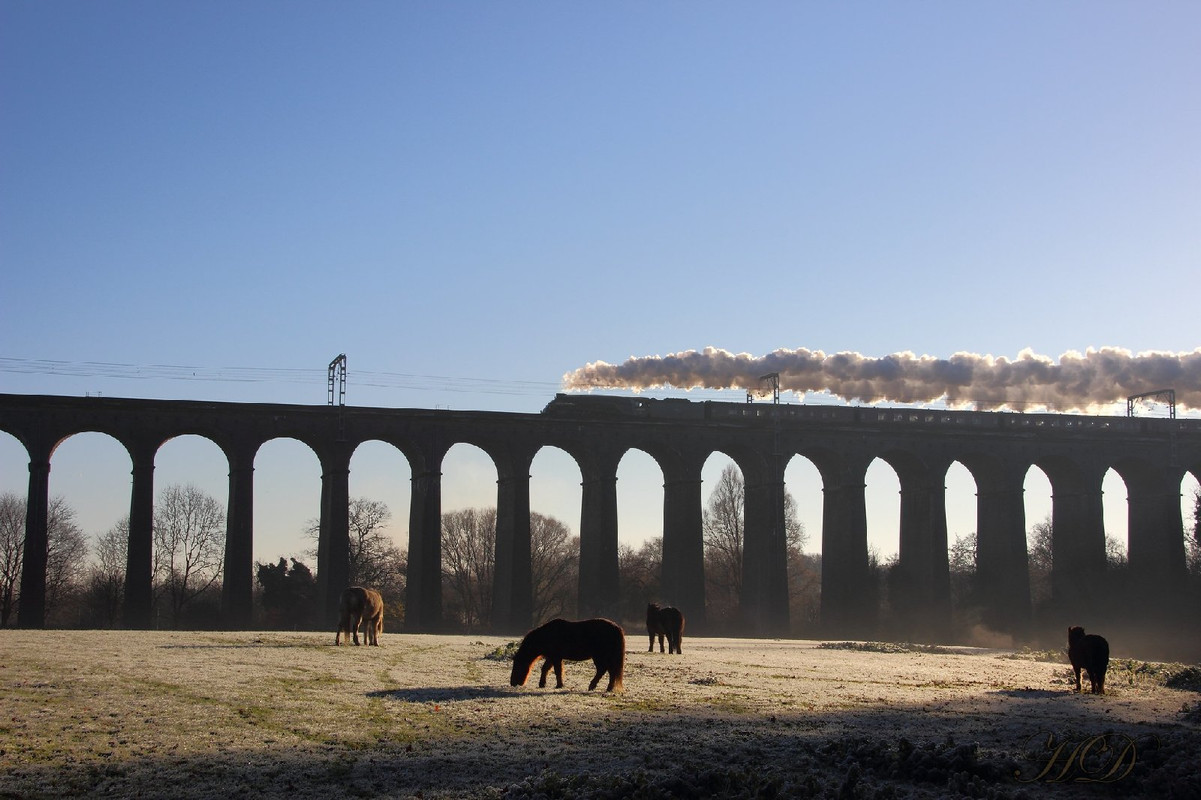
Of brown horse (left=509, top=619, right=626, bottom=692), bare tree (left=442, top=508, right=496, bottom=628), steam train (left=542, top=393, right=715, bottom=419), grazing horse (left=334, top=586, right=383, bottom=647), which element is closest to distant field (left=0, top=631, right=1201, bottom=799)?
brown horse (left=509, top=619, right=626, bottom=692)

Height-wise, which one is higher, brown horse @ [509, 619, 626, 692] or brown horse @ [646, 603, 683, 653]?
brown horse @ [509, 619, 626, 692]

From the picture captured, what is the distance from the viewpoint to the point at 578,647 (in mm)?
20891

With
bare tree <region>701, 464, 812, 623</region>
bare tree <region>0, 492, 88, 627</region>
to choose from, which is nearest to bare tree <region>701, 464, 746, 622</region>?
bare tree <region>701, 464, 812, 623</region>

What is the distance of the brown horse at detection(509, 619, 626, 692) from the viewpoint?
2089 centimetres

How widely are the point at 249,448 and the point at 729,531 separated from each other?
4383 centimetres

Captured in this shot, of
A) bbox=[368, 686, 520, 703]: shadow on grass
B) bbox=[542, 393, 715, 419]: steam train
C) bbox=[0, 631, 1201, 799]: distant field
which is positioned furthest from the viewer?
bbox=[542, 393, 715, 419]: steam train

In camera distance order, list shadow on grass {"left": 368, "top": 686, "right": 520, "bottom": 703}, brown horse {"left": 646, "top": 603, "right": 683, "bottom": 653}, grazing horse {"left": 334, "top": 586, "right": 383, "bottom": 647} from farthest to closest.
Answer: brown horse {"left": 646, "top": 603, "right": 683, "bottom": 653}
grazing horse {"left": 334, "top": 586, "right": 383, "bottom": 647}
shadow on grass {"left": 368, "top": 686, "right": 520, "bottom": 703}

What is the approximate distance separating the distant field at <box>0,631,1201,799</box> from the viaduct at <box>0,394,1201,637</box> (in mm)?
26659

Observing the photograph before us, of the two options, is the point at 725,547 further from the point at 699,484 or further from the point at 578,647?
the point at 578,647

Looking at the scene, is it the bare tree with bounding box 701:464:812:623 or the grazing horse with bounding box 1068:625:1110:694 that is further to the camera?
the bare tree with bounding box 701:464:812:623

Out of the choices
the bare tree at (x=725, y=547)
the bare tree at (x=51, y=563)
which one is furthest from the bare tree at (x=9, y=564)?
the bare tree at (x=725, y=547)

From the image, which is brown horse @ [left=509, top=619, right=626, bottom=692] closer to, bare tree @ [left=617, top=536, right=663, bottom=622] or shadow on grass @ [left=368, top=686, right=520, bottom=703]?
shadow on grass @ [left=368, top=686, right=520, bottom=703]

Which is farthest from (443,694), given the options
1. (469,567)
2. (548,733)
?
(469,567)

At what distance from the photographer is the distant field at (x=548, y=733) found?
1321 centimetres
